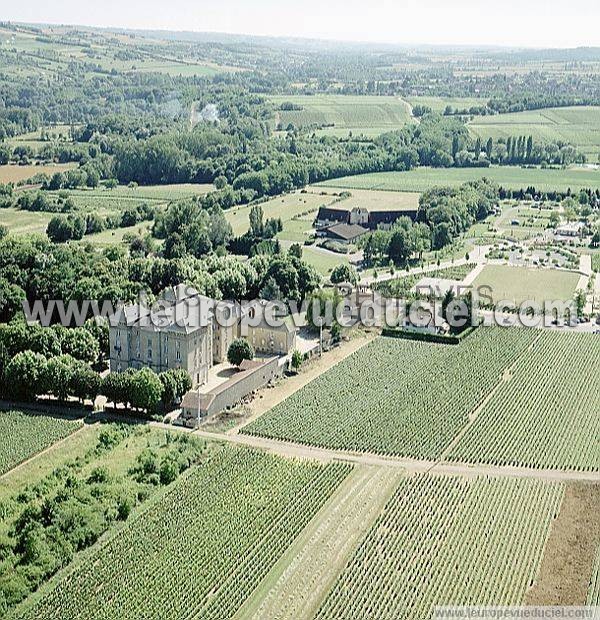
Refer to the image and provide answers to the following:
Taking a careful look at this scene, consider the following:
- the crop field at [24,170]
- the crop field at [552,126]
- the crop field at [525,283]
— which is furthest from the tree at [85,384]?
the crop field at [552,126]

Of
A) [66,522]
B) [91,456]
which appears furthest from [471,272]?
[66,522]

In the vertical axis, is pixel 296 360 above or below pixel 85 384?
below

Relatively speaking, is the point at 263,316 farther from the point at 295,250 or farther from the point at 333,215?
the point at 333,215

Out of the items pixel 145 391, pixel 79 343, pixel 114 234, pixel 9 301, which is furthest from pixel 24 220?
pixel 145 391

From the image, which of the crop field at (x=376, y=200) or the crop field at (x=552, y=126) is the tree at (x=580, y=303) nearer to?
the crop field at (x=376, y=200)

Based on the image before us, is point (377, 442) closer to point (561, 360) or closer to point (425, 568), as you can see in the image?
point (425, 568)

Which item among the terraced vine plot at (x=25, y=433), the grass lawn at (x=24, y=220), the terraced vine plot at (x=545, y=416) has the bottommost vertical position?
the terraced vine plot at (x=25, y=433)
